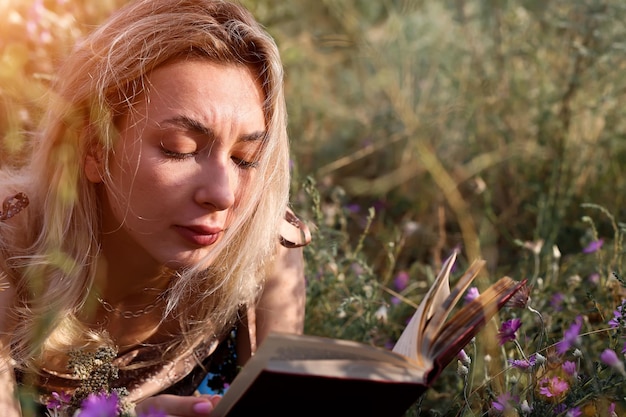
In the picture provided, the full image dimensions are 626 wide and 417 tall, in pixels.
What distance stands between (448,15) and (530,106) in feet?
3.32

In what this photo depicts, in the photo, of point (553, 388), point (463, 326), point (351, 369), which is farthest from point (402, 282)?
point (351, 369)

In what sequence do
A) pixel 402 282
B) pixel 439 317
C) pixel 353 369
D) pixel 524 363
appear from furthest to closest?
pixel 402 282 < pixel 524 363 < pixel 439 317 < pixel 353 369

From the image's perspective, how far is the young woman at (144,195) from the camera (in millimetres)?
1550

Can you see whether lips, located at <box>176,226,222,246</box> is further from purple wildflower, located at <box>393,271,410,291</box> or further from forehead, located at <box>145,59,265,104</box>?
purple wildflower, located at <box>393,271,410,291</box>

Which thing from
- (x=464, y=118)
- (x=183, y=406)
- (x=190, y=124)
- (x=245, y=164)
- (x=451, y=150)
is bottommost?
(x=451, y=150)

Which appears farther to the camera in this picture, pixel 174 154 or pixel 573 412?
pixel 174 154

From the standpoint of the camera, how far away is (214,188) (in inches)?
60.2

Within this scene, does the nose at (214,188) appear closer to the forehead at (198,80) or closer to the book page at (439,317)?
the forehead at (198,80)

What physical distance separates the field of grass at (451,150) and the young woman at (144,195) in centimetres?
36

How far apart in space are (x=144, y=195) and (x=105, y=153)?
0.15m

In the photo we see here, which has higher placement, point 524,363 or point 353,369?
point 353,369

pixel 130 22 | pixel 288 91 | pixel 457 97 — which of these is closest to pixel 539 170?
pixel 457 97

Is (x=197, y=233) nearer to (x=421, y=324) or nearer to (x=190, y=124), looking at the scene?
(x=190, y=124)

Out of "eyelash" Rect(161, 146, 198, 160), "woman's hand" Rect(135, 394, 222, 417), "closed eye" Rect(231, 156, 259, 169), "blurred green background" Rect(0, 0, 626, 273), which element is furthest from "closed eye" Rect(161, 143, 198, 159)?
"blurred green background" Rect(0, 0, 626, 273)
